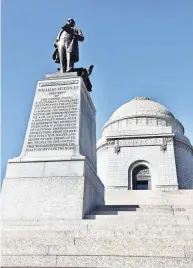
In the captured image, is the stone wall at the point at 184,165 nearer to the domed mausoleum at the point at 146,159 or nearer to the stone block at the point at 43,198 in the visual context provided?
the domed mausoleum at the point at 146,159

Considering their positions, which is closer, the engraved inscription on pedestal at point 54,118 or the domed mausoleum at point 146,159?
the engraved inscription on pedestal at point 54,118

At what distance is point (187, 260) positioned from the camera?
3918 mm

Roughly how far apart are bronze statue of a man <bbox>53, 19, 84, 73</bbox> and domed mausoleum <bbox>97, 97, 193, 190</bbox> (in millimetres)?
18613

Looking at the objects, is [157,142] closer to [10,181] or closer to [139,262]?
[10,181]

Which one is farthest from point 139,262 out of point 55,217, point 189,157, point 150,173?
point 189,157

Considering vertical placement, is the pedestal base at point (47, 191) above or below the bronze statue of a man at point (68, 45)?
below

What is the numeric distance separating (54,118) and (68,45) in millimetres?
3362

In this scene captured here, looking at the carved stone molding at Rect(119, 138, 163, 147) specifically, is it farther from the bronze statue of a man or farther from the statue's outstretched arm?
the statue's outstretched arm

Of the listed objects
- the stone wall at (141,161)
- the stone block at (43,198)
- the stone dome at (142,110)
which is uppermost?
the stone dome at (142,110)

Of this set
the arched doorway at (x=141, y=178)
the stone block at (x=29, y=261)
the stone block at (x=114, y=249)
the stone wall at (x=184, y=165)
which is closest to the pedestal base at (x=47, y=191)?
the stone block at (x=114, y=249)

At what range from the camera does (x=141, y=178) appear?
27.9 metres

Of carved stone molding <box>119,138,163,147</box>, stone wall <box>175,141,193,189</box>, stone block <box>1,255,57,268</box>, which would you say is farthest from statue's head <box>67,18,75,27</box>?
stone wall <box>175,141,193,189</box>

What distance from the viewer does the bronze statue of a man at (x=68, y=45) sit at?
1017cm

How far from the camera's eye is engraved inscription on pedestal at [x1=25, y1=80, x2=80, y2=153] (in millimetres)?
8023
